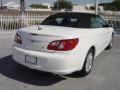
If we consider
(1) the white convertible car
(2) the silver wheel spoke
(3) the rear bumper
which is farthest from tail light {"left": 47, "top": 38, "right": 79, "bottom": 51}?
(2) the silver wheel spoke

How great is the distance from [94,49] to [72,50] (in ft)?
4.22

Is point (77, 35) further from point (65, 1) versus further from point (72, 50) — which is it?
point (65, 1)

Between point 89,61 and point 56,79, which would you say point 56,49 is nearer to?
point 56,79

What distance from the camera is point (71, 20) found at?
5.65m

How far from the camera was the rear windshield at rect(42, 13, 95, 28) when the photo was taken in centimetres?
548

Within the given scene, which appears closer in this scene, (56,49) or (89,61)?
(56,49)

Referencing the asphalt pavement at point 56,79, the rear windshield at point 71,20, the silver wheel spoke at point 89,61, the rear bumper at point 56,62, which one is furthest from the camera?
the rear windshield at point 71,20

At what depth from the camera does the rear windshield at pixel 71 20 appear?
5.48m

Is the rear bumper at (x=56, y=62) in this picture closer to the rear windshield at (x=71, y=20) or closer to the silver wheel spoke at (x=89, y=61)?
the silver wheel spoke at (x=89, y=61)

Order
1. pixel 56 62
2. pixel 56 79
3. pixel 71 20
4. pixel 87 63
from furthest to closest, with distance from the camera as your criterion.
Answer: pixel 71 20
pixel 87 63
pixel 56 79
pixel 56 62

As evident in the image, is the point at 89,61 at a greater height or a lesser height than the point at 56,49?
lesser

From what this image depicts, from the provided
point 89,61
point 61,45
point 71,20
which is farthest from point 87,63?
point 71,20

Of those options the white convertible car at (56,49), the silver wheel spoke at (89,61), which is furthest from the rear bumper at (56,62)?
the silver wheel spoke at (89,61)

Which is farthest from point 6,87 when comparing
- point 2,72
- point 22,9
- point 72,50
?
point 22,9
